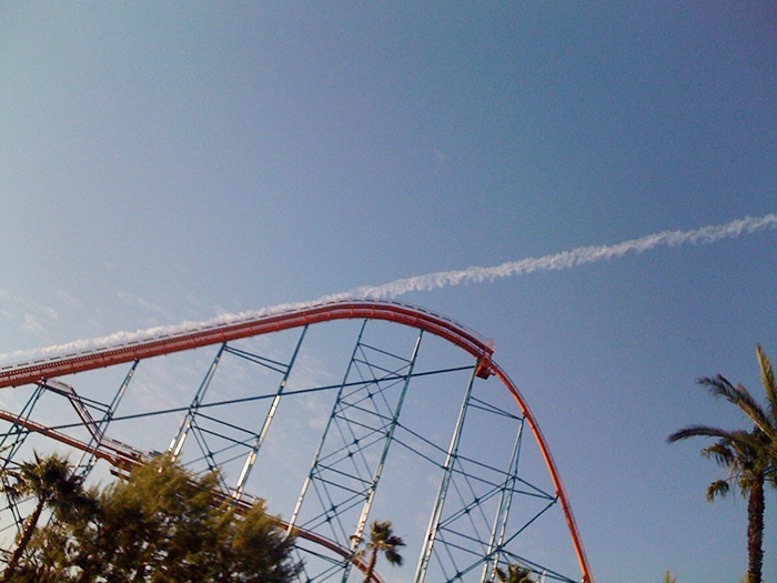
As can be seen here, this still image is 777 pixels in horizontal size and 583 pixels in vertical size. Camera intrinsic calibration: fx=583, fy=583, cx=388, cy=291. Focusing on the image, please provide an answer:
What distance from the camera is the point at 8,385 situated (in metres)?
17.2

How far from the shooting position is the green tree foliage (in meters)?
13.1

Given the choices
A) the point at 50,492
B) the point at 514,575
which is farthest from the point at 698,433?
the point at 50,492

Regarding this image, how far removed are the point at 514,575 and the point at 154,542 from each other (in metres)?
10.5

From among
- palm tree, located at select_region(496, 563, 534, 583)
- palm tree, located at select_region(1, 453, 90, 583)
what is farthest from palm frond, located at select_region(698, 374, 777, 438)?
palm tree, located at select_region(1, 453, 90, 583)

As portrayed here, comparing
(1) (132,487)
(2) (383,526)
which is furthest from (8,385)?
(2) (383,526)

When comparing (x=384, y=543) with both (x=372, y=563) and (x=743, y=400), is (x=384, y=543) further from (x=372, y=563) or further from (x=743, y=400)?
(x=743, y=400)

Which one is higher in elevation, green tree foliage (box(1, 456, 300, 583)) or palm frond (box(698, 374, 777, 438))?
palm frond (box(698, 374, 777, 438))

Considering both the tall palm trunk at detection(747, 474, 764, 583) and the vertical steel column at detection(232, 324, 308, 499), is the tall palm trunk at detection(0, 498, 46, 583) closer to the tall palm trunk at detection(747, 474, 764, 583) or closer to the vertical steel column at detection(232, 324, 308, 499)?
the vertical steel column at detection(232, 324, 308, 499)

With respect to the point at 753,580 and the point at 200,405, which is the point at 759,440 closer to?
the point at 753,580

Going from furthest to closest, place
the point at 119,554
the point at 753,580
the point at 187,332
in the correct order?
the point at 187,332 < the point at 119,554 < the point at 753,580

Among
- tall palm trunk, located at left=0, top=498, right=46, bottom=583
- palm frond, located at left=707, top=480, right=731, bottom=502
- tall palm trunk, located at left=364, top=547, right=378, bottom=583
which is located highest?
palm frond, located at left=707, top=480, right=731, bottom=502

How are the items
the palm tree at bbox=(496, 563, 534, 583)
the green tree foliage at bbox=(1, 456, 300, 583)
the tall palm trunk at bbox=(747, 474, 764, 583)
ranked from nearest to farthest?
the tall palm trunk at bbox=(747, 474, 764, 583) < the green tree foliage at bbox=(1, 456, 300, 583) < the palm tree at bbox=(496, 563, 534, 583)

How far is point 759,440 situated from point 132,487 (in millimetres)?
13789

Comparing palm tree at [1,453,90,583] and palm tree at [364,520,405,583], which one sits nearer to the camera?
palm tree at [1,453,90,583]
